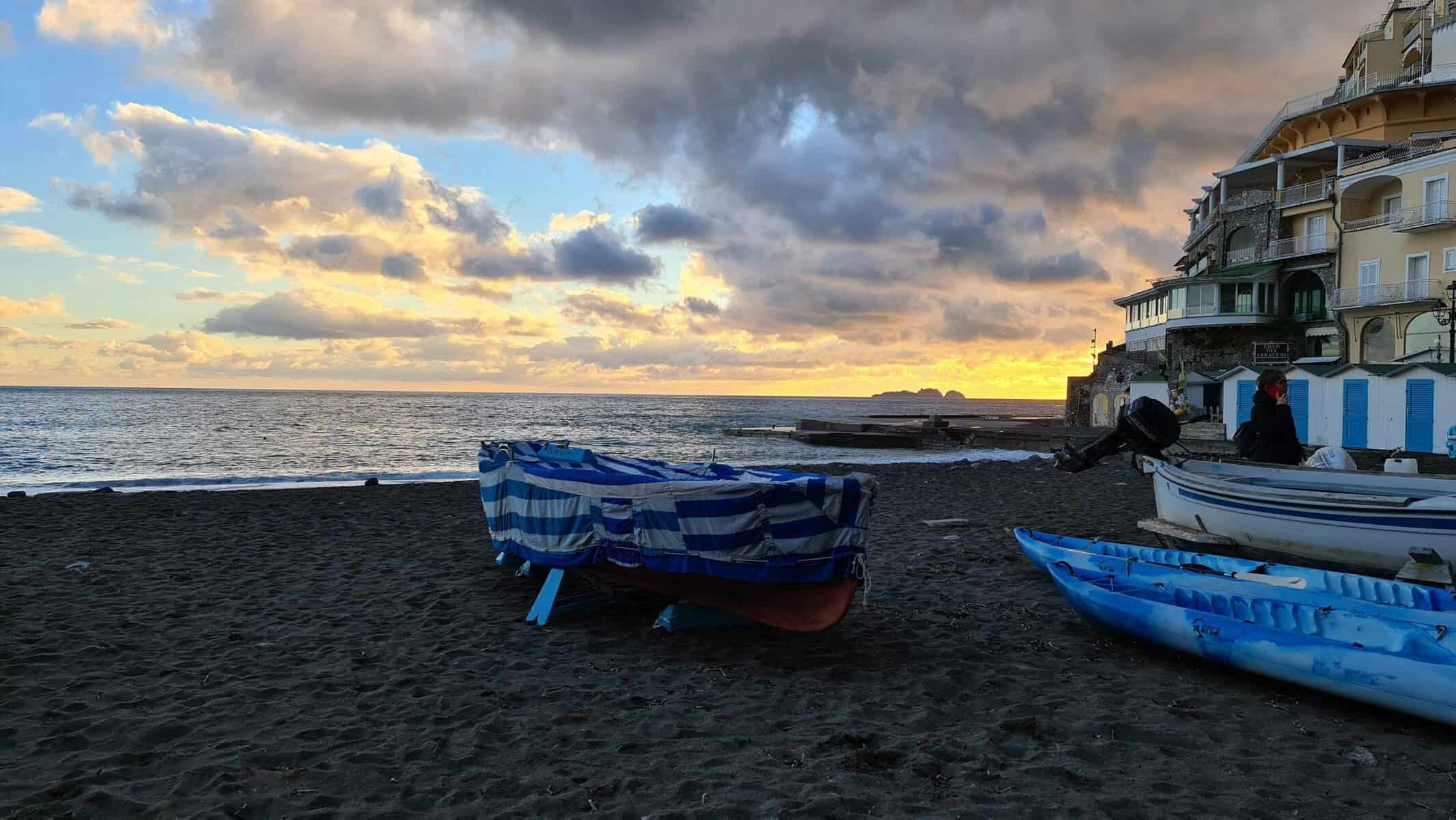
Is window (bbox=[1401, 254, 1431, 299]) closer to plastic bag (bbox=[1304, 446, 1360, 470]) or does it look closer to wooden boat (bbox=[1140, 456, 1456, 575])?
plastic bag (bbox=[1304, 446, 1360, 470])

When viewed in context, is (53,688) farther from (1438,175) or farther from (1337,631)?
(1438,175)

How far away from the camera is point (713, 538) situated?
6.61 m

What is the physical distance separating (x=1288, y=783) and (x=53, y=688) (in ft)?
26.2

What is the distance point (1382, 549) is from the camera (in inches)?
331

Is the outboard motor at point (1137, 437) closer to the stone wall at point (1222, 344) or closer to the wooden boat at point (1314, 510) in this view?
the wooden boat at point (1314, 510)

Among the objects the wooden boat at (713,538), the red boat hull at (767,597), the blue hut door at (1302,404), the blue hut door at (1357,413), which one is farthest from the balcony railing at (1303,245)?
the red boat hull at (767,597)

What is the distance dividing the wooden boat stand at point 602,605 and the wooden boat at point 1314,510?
245 inches

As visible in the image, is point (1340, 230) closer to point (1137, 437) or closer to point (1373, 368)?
point (1373, 368)

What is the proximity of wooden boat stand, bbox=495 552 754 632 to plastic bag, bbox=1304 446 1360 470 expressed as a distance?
907 cm

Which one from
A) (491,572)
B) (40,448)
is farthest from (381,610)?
(40,448)

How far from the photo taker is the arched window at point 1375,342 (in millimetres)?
40562

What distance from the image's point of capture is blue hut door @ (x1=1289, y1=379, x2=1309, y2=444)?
29.6 metres

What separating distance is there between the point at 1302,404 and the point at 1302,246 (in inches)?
821

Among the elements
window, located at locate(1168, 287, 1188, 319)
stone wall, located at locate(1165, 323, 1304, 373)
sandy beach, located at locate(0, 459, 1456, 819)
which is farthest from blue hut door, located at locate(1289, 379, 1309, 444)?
sandy beach, located at locate(0, 459, 1456, 819)
